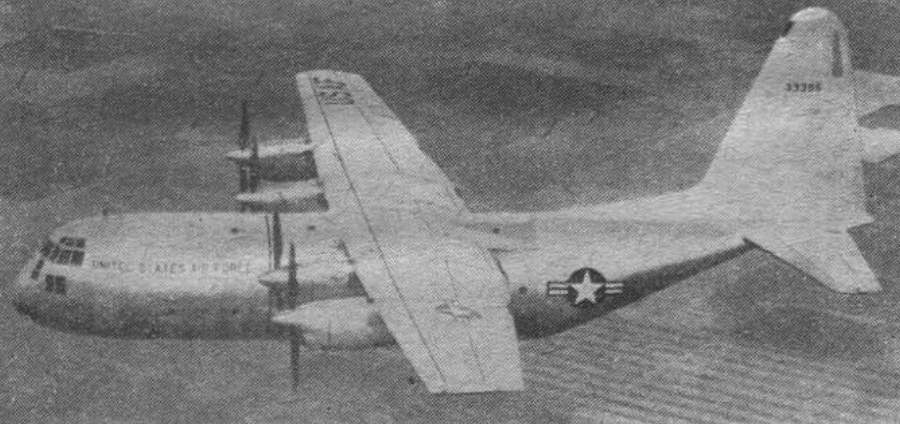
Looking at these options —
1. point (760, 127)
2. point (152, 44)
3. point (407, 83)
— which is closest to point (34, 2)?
point (152, 44)

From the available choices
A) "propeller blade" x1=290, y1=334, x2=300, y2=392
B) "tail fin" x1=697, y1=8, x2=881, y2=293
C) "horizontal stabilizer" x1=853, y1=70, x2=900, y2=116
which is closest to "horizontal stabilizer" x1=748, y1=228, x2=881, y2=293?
"tail fin" x1=697, y1=8, x2=881, y2=293

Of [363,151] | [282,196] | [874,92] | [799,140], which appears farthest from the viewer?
[874,92]

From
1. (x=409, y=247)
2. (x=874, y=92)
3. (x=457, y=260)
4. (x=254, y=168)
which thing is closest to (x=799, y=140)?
(x=874, y=92)

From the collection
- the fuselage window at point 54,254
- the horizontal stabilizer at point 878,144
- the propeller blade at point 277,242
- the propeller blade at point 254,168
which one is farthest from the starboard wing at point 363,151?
the horizontal stabilizer at point 878,144

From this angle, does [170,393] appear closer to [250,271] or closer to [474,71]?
[250,271]

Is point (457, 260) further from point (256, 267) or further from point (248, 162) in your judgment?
point (248, 162)

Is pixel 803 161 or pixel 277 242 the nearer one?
pixel 277 242

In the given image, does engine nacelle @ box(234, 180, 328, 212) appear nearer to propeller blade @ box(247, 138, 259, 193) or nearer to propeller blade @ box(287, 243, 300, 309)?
propeller blade @ box(247, 138, 259, 193)
